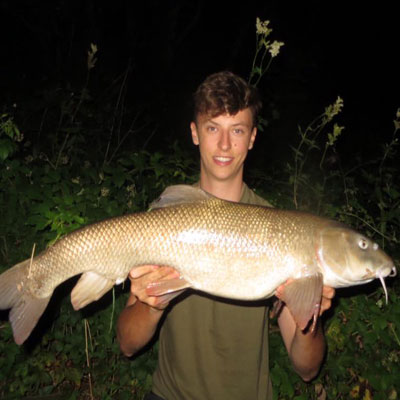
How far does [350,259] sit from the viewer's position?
6.63ft

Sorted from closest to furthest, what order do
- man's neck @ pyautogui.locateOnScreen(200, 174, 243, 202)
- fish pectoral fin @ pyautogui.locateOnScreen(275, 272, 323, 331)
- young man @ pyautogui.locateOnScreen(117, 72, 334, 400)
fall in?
fish pectoral fin @ pyautogui.locateOnScreen(275, 272, 323, 331) < young man @ pyautogui.locateOnScreen(117, 72, 334, 400) < man's neck @ pyautogui.locateOnScreen(200, 174, 243, 202)

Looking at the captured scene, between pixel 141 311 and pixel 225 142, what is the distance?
120cm

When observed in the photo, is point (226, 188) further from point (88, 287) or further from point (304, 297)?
point (88, 287)

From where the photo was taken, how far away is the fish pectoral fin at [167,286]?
6.74 ft

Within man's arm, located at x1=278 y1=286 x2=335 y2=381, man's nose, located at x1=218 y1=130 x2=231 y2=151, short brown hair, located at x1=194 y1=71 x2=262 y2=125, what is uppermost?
short brown hair, located at x1=194 y1=71 x2=262 y2=125

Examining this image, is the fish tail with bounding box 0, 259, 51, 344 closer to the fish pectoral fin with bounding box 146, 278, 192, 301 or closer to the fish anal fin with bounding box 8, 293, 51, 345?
the fish anal fin with bounding box 8, 293, 51, 345

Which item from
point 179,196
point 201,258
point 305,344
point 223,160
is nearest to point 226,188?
point 223,160

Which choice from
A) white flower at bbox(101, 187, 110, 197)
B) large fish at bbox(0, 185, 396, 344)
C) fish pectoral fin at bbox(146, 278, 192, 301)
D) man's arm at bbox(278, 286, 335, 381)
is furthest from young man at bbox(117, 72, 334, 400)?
white flower at bbox(101, 187, 110, 197)

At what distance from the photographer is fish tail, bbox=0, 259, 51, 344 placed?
2043 mm

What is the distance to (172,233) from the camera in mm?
2053

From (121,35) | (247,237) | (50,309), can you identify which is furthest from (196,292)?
(121,35)

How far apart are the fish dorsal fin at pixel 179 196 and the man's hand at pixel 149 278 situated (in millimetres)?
349

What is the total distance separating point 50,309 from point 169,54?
395 inches

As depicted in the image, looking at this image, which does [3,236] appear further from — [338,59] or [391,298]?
[338,59]
